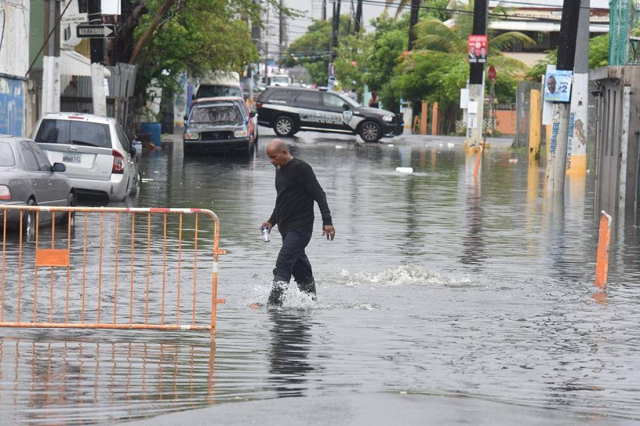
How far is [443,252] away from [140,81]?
27908 millimetres

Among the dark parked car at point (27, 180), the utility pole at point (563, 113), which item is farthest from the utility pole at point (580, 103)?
the dark parked car at point (27, 180)

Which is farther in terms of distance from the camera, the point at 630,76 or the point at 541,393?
the point at 630,76

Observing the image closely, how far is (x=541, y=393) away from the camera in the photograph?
8.43 m

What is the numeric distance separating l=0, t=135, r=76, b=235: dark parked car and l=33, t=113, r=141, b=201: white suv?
3.04 m

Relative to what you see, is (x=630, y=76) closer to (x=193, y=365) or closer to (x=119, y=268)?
(x=119, y=268)

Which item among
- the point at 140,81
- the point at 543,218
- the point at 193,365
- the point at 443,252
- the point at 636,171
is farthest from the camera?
the point at 140,81

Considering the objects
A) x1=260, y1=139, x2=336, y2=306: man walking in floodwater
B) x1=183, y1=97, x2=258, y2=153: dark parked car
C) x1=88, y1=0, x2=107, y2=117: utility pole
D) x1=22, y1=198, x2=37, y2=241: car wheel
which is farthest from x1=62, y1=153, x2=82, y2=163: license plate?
x1=183, y1=97, x2=258, y2=153: dark parked car

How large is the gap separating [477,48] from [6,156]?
31.0 metres

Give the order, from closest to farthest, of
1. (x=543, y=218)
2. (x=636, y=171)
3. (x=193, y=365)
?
(x=193, y=365) → (x=543, y=218) → (x=636, y=171)

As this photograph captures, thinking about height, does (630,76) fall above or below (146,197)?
above

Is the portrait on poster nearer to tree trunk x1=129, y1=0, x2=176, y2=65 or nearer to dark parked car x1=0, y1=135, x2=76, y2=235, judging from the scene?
dark parked car x1=0, y1=135, x2=76, y2=235

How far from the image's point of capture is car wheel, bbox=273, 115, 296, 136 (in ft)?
168

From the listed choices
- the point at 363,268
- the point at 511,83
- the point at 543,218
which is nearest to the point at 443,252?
the point at 363,268

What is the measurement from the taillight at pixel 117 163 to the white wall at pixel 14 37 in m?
7.52
